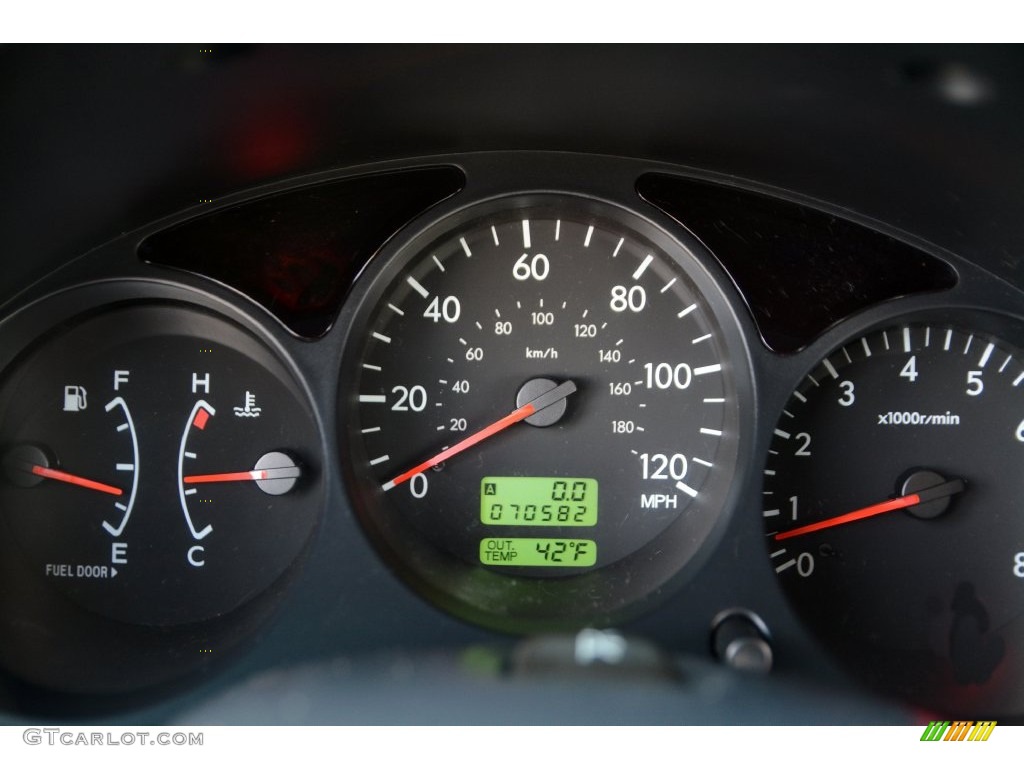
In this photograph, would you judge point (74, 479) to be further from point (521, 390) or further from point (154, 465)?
point (521, 390)

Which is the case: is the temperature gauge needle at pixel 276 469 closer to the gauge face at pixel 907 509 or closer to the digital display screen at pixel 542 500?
the digital display screen at pixel 542 500

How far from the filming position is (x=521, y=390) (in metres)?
2.71

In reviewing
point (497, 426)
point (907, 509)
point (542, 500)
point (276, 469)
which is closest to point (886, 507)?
point (907, 509)

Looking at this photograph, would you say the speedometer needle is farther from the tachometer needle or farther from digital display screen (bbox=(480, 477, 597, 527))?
the tachometer needle

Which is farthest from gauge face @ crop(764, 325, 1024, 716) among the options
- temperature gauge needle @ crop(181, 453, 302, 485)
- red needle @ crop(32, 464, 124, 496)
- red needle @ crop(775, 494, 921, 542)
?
red needle @ crop(32, 464, 124, 496)

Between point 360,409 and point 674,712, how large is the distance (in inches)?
41.8

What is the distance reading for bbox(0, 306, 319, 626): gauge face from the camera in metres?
2.75

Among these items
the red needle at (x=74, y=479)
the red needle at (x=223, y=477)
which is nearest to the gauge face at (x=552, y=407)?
the red needle at (x=223, y=477)

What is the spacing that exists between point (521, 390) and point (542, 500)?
0.94ft

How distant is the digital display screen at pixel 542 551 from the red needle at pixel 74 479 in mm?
944

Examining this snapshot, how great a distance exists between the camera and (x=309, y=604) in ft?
8.42

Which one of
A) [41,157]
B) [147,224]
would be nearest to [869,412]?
[147,224]

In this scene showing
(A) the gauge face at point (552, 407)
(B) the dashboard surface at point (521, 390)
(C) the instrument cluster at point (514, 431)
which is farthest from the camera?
(A) the gauge face at point (552, 407)

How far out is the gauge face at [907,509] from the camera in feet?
8.75
